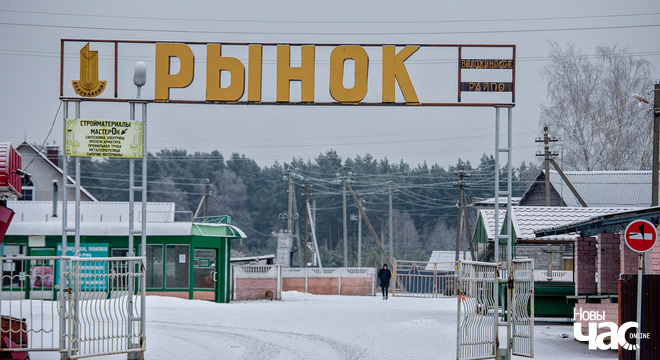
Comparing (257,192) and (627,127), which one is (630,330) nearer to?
(627,127)

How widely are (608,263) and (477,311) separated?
17.9 ft

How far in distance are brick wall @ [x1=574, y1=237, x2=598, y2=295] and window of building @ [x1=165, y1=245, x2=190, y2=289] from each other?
1604cm

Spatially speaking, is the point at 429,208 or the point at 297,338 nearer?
the point at 297,338

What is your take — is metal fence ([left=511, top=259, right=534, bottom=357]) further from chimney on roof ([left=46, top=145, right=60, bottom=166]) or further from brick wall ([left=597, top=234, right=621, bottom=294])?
chimney on roof ([left=46, top=145, right=60, bottom=166])

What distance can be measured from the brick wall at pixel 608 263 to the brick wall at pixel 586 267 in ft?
4.07

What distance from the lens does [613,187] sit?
4894cm

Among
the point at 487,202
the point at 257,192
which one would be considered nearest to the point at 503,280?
the point at 487,202

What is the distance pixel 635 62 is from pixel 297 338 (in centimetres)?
4061

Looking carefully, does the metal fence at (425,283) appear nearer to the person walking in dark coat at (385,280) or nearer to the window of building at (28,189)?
the person walking in dark coat at (385,280)

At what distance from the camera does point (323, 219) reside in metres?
104

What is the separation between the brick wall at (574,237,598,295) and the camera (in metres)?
20.5

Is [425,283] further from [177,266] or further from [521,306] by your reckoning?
[521,306]

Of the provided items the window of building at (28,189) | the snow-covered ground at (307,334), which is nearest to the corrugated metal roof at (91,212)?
the window of building at (28,189)

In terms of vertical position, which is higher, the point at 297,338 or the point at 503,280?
the point at 503,280
